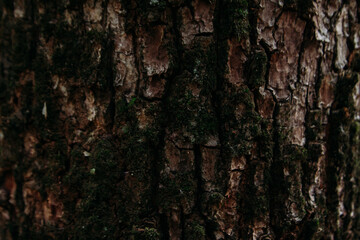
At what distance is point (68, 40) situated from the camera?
1.35m

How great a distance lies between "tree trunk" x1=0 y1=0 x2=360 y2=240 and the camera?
49.7 inches

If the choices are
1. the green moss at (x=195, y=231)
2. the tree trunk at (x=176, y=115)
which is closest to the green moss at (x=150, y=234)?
the tree trunk at (x=176, y=115)

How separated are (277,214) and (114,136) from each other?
951mm

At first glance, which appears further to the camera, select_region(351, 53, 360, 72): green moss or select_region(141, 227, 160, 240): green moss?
select_region(351, 53, 360, 72): green moss

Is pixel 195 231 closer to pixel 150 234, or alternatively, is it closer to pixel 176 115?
pixel 150 234

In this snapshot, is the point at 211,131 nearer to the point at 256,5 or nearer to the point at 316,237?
the point at 256,5

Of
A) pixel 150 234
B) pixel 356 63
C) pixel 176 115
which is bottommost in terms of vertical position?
pixel 150 234

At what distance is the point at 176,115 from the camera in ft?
4.17

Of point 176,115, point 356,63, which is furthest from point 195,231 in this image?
point 356,63

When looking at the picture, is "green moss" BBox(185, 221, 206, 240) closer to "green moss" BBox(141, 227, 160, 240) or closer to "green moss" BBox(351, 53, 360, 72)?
"green moss" BBox(141, 227, 160, 240)

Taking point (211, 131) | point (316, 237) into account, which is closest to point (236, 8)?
point (211, 131)

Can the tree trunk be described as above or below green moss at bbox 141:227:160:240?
above

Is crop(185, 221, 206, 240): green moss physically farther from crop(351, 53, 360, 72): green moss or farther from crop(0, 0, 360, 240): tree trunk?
crop(351, 53, 360, 72): green moss

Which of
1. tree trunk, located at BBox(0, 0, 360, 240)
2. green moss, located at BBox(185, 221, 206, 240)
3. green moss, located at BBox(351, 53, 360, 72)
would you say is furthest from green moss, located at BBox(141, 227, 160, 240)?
green moss, located at BBox(351, 53, 360, 72)
